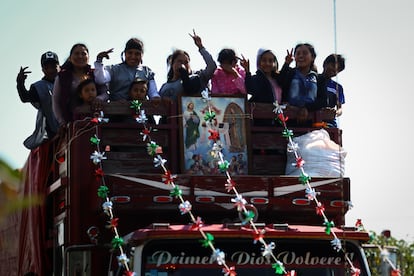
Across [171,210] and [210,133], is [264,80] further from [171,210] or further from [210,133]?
[171,210]

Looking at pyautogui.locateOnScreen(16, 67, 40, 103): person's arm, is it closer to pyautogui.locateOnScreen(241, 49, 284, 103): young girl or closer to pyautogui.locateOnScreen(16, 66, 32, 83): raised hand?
pyautogui.locateOnScreen(16, 66, 32, 83): raised hand

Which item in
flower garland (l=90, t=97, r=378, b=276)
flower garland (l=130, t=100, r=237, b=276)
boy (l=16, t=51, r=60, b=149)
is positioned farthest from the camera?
boy (l=16, t=51, r=60, b=149)

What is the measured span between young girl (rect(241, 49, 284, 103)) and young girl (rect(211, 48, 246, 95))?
0.09 m

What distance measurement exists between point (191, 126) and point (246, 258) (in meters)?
1.46

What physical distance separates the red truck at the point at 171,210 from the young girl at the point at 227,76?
19.7 inches

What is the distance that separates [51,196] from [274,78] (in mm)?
2312

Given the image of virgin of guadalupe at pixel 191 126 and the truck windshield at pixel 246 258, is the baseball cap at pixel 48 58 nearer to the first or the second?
the image of virgin of guadalupe at pixel 191 126

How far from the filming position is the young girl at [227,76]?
651cm

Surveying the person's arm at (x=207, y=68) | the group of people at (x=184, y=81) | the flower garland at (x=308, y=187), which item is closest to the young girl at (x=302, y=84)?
the group of people at (x=184, y=81)

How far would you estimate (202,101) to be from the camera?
235 inches

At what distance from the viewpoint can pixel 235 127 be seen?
5977 mm

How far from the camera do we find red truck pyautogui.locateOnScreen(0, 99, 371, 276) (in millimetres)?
4684

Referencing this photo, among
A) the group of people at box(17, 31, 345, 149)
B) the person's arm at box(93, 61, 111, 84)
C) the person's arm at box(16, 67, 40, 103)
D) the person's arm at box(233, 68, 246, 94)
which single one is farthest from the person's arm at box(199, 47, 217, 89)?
the person's arm at box(16, 67, 40, 103)

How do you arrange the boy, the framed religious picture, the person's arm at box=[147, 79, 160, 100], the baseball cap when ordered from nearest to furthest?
1. the framed religious picture
2. the person's arm at box=[147, 79, 160, 100]
3. the boy
4. the baseball cap
